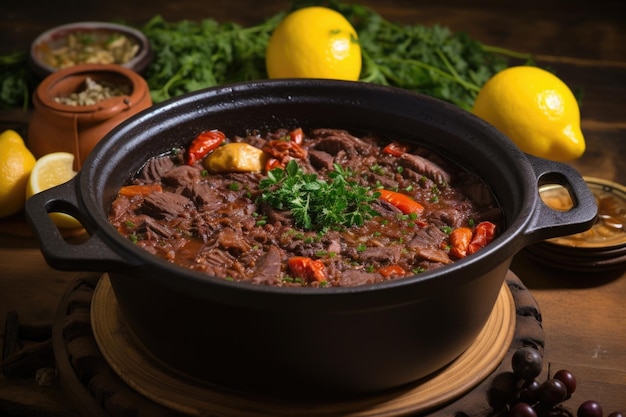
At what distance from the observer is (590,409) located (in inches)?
121

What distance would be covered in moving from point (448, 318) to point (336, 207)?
68 cm

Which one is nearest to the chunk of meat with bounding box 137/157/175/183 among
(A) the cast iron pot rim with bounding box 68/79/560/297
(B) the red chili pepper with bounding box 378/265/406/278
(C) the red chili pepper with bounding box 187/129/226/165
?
(C) the red chili pepper with bounding box 187/129/226/165

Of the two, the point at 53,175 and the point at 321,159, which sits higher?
the point at 321,159

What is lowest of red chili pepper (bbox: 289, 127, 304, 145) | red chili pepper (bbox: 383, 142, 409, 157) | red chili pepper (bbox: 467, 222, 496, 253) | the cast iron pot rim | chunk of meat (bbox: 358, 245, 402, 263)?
red chili pepper (bbox: 289, 127, 304, 145)

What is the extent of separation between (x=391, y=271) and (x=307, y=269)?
296 millimetres

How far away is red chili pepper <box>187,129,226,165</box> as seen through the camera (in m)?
3.68

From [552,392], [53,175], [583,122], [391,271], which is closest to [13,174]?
[53,175]

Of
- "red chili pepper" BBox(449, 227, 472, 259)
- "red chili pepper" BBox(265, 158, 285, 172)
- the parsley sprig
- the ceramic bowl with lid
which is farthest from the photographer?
the ceramic bowl with lid

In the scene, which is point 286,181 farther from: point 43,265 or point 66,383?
point 43,265

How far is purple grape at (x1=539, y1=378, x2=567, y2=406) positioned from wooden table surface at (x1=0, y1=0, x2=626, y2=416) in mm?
259

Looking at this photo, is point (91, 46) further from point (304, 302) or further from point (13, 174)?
point (304, 302)

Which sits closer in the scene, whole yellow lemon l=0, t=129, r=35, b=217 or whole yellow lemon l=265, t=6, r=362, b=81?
whole yellow lemon l=0, t=129, r=35, b=217

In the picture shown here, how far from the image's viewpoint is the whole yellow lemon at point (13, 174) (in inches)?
163

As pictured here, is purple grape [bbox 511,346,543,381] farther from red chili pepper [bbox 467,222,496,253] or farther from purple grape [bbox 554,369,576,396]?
red chili pepper [bbox 467,222,496,253]
